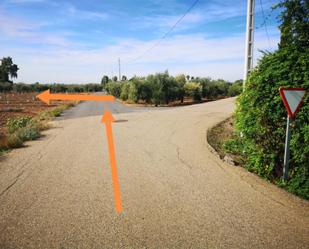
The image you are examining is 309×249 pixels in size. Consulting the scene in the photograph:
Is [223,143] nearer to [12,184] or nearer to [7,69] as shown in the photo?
[12,184]

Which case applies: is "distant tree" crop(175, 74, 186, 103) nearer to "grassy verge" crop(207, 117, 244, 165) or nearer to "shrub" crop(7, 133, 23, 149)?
"grassy verge" crop(207, 117, 244, 165)

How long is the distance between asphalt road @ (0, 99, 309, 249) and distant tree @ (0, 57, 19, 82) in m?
118

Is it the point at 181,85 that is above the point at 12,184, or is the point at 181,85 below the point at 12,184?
above

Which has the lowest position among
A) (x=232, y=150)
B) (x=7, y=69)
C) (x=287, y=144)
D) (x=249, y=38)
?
(x=232, y=150)

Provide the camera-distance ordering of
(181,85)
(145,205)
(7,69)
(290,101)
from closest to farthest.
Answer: (145,205) → (290,101) → (181,85) → (7,69)

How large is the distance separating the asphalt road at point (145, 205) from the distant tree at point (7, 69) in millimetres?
118154

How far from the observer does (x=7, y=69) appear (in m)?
105

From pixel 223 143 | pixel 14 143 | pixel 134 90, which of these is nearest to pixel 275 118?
pixel 223 143

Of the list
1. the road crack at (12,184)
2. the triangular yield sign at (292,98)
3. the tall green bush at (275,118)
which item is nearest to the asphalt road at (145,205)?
the road crack at (12,184)

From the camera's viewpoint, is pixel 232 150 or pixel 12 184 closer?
pixel 12 184

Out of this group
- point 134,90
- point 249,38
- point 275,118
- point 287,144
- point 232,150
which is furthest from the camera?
point 134,90

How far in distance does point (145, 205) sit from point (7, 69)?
420 feet

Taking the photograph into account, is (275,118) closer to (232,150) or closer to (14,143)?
(232,150)

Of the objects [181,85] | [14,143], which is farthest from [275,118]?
[181,85]
